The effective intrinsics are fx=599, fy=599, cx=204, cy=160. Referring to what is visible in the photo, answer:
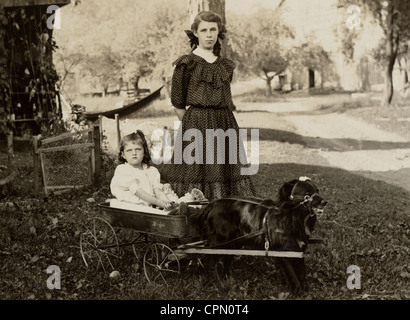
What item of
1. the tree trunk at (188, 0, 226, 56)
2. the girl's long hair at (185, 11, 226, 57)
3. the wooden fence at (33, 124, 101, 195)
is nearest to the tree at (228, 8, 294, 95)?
the tree trunk at (188, 0, 226, 56)

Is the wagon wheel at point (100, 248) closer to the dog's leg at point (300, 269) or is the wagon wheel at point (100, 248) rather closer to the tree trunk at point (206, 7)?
the dog's leg at point (300, 269)

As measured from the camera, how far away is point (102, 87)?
646 centimetres

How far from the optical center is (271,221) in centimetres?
413

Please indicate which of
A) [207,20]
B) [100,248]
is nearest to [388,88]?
[207,20]

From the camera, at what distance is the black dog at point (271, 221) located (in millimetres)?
4113

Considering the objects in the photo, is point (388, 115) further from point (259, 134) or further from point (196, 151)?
point (196, 151)

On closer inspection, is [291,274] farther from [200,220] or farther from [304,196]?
[200,220]

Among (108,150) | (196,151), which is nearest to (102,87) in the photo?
(108,150)

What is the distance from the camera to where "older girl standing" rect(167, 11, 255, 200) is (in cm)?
490

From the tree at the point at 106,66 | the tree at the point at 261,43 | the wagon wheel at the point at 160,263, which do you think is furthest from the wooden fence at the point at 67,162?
the wagon wheel at the point at 160,263

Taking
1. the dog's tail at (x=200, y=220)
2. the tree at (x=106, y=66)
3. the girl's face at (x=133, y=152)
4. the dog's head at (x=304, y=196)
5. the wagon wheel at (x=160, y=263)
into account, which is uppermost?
the tree at (x=106, y=66)

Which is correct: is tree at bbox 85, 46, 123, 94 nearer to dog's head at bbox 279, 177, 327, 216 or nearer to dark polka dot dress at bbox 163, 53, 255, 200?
dark polka dot dress at bbox 163, 53, 255, 200

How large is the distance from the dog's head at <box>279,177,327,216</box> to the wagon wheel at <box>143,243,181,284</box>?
3.27ft

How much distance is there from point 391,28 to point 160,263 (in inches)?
179
